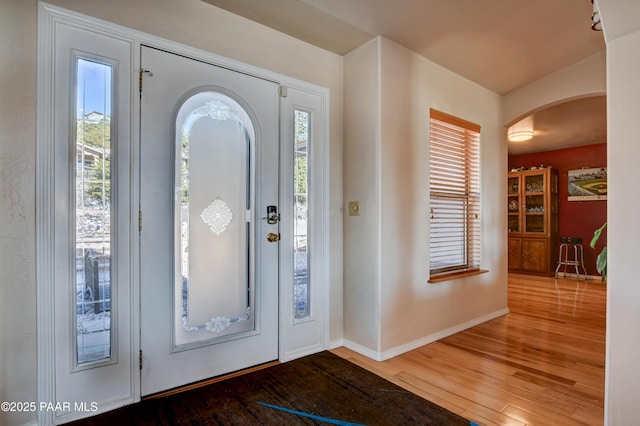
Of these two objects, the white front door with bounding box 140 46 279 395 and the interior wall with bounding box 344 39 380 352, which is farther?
the interior wall with bounding box 344 39 380 352

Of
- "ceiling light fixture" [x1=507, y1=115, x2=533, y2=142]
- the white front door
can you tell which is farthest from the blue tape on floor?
"ceiling light fixture" [x1=507, y1=115, x2=533, y2=142]

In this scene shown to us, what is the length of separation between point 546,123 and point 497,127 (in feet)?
6.16

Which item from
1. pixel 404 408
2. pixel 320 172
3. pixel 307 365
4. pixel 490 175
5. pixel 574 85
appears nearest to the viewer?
pixel 404 408

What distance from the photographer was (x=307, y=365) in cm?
262

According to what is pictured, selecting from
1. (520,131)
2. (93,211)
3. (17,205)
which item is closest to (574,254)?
(520,131)

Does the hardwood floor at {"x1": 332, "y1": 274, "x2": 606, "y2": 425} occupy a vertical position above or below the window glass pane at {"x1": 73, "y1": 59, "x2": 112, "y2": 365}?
below

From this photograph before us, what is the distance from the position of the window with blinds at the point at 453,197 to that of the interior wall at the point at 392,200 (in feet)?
0.53

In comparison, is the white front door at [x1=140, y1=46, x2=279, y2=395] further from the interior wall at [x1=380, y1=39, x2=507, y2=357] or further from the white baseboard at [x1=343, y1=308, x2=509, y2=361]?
the interior wall at [x1=380, y1=39, x2=507, y2=357]

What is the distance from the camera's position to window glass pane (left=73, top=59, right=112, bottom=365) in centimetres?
193

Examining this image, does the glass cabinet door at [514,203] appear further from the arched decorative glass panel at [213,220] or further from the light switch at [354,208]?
the arched decorative glass panel at [213,220]

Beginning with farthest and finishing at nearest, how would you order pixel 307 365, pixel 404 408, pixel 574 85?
pixel 574 85 → pixel 307 365 → pixel 404 408

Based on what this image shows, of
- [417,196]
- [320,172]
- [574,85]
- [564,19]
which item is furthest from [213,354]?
[574,85]

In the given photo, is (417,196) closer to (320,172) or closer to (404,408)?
(320,172)

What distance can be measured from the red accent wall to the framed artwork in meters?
0.08
